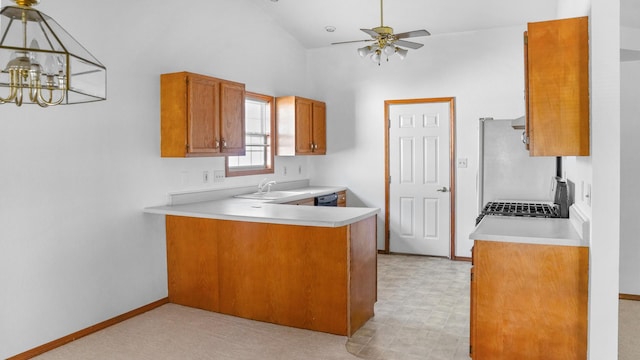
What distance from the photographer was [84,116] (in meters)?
3.44

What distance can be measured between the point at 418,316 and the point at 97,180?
2844 mm

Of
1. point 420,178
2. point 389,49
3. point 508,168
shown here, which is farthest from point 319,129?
point 508,168

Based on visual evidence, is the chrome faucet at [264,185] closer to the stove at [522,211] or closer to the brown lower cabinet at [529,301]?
the stove at [522,211]

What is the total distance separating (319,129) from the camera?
20.9ft

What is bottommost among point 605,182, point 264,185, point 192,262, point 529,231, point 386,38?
point 192,262

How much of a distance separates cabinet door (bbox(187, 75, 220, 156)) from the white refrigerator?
289cm

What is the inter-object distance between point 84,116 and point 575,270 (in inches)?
137

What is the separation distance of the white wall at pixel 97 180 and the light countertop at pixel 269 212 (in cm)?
33

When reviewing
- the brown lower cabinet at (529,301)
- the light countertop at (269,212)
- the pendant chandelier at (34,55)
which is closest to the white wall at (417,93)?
the light countertop at (269,212)

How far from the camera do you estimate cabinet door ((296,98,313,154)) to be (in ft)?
19.2

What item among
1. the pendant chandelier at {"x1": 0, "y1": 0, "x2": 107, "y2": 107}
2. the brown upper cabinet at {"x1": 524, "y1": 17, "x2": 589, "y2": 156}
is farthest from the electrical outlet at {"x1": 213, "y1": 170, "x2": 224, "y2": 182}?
the pendant chandelier at {"x1": 0, "y1": 0, "x2": 107, "y2": 107}

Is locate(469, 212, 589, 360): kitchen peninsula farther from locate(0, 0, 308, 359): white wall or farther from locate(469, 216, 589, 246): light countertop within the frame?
locate(0, 0, 308, 359): white wall

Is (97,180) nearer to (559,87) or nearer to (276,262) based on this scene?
(276,262)

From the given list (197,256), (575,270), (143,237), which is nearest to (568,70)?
(575,270)
